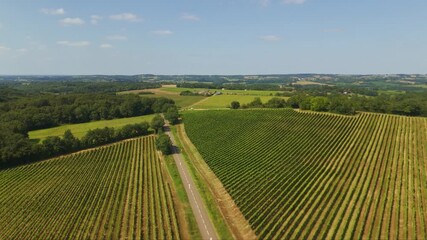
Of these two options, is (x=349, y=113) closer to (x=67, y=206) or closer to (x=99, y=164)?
(x=99, y=164)

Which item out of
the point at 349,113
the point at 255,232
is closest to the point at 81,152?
the point at 255,232

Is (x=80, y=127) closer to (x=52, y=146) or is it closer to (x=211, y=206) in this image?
(x=52, y=146)

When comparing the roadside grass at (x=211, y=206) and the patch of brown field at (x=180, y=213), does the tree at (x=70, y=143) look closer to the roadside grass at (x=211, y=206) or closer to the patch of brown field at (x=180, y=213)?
the roadside grass at (x=211, y=206)

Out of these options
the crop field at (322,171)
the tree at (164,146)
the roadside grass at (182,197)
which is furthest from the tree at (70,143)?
the crop field at (322,171)

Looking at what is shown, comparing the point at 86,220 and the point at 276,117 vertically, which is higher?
the point at 276,117

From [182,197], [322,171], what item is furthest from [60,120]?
[322,171]
